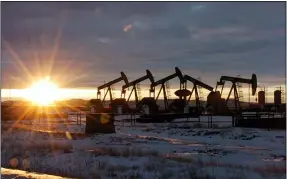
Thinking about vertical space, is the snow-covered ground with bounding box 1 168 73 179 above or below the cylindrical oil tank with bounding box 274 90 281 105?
below

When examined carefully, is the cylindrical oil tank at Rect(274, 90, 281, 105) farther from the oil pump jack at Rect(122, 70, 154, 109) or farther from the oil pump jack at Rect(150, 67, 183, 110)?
the oil pump jack at Rect(122, 70, 154, 109)

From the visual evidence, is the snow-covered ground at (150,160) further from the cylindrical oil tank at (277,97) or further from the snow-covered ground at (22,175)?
the cylindrical oil tank at (277,97)

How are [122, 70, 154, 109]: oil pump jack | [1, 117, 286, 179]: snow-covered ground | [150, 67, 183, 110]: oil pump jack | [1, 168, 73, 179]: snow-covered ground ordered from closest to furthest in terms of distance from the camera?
[1, 168, 73, 179]: snow-covered ground, [1, 117, 286, 179]: snow-covered ground, [150, 67, 183, 110]: oil pump jack, [122, 70, 154, 109]: oil pump jack

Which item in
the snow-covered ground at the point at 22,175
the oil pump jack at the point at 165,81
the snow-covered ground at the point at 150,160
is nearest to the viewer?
the snow-covered ground at the point at 22,175

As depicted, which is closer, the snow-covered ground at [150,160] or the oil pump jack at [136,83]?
the snow-covered ground at [150,160]

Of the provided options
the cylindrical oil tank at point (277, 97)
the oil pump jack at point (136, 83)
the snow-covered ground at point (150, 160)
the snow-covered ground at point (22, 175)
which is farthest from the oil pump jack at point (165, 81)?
the snow-covered ground at point (22, 175)

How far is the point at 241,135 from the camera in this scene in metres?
22.0

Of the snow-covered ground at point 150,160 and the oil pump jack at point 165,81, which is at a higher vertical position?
the oil pump jack at point 165,81

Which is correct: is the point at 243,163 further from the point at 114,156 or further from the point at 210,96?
the point at 210,96

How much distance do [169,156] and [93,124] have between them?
1073 centimetres

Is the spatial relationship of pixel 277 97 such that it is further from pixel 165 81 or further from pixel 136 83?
pixel 136 83

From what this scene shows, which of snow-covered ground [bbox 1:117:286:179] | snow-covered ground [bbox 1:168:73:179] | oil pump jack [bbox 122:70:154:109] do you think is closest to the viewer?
snow-covered ground [bbox 1:168:73:179]

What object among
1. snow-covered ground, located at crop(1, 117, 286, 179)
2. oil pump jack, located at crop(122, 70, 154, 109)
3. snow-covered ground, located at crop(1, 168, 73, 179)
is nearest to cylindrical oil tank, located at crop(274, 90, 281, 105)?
oil pump jack, located at crop(122, 70, 154, 109)

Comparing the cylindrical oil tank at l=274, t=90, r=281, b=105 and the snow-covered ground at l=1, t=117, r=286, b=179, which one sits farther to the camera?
the cylindrical oil tank at l=274, t=90, r=281, b=105
